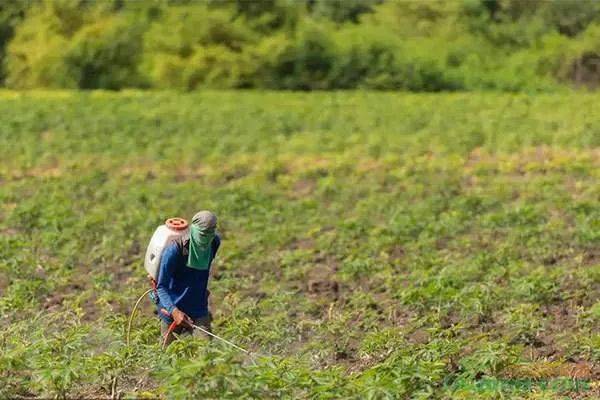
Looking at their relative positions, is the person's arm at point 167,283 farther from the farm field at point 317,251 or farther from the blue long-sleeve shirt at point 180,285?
the farm field at point 317,251

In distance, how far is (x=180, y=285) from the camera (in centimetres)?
700

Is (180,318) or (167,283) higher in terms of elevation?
(167,283)

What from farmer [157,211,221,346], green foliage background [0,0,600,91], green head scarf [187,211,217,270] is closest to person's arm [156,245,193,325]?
farmer [157,211,221,346]

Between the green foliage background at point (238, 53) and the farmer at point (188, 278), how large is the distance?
29.7m

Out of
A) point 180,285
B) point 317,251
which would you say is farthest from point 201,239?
point 317,251

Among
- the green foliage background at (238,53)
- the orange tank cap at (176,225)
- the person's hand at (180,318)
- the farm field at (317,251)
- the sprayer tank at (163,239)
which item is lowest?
the green foliage background at (238,53)

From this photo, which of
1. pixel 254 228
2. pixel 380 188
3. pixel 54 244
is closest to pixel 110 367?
pixel 54 244

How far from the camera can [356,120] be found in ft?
81.6

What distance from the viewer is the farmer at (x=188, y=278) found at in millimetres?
6656

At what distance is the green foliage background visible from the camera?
37.3m

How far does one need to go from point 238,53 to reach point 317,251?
25730 millimetres

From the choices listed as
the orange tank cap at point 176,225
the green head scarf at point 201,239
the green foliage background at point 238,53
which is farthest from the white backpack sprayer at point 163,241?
the green foliage background at point 238,53

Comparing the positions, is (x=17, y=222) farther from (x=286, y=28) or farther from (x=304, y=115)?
(x=286, y=28)

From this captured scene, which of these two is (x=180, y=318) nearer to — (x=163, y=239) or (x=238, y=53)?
(x=163, y=239)
